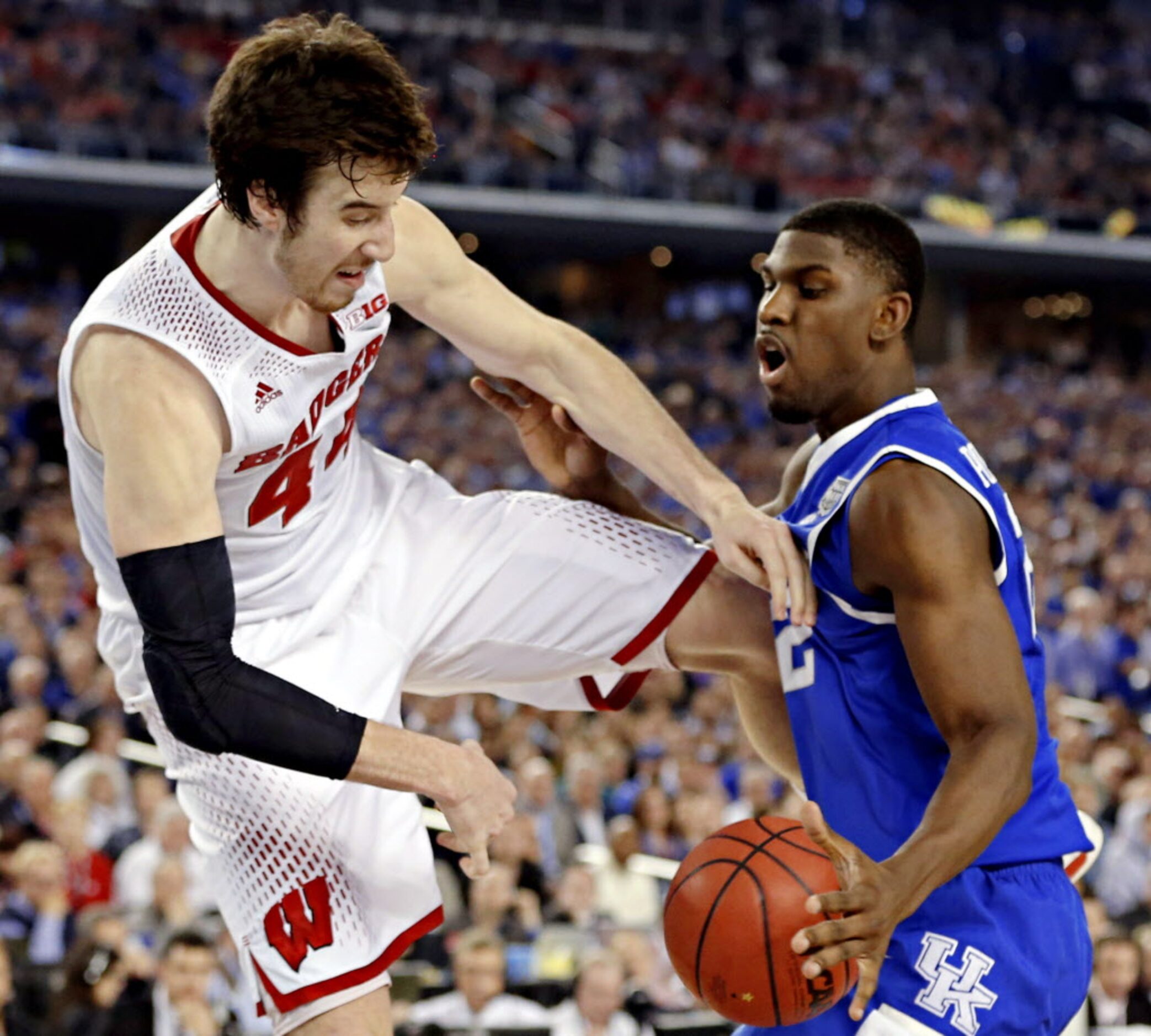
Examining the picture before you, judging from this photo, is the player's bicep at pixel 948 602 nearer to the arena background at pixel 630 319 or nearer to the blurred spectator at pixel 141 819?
the arena background at pixel 630 319

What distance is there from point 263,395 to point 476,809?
903 millimetres

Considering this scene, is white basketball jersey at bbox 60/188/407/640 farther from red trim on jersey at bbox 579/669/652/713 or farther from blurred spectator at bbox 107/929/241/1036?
blurred spectator at bbox 107/929/241/1036

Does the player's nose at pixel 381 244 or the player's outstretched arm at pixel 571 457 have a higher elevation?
the player's nose at pixel 381 244

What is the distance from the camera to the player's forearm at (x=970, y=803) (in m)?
2.47

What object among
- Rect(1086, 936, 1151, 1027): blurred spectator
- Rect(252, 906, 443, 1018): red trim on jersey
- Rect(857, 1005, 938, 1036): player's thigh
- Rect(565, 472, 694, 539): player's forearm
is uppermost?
Rect(565, 472, 694, 539): player's forearm

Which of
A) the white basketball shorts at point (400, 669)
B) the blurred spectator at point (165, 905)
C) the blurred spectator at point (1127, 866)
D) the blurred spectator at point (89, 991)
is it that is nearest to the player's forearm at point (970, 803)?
the white basketball shorts at point (400, 669)

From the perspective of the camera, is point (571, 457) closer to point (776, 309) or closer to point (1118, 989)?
point (776, 309)

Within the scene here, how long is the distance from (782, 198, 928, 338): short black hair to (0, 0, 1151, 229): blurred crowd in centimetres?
1702

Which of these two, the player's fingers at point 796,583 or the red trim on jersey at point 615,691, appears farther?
the red trim on jersey at point 615,691

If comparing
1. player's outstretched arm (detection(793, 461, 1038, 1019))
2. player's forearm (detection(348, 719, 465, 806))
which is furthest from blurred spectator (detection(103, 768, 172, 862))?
player's outstretched arm (detection(793, 461, 1038, 1019))

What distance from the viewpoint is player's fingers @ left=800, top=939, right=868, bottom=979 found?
7.37ft

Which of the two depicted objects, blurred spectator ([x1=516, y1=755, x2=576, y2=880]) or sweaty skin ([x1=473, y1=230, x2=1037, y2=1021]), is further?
blurred spectator ([x1=516, y1=755, x2=576, y2=880])

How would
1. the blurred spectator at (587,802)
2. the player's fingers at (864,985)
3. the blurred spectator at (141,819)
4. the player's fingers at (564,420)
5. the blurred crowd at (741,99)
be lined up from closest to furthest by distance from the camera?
the player's fingers at (864,985) < the player's fingers at (564,420) < the blurred spectator at (141,819) < the blurred spectator at (587,802) < the blurred crowd at (741,99)

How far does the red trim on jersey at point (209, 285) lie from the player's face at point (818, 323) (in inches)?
37.9
